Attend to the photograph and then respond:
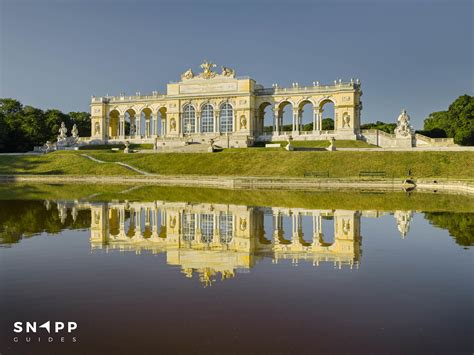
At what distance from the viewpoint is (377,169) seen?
49.8 metres

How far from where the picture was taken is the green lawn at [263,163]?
49125mm

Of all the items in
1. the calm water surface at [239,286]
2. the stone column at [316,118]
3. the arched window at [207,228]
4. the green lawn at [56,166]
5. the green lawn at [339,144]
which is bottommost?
the calm water surface at [239,286]

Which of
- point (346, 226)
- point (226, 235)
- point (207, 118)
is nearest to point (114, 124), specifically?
point (207, 118)

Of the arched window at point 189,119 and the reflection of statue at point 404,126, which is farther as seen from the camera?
the arched window at point 189,119

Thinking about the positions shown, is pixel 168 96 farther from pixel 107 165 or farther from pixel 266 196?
pixel 266 196

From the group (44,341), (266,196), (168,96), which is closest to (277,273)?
(44,341)

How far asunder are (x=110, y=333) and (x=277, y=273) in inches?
200

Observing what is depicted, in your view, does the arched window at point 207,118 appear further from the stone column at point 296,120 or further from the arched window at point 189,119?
the stone column at point 296,120

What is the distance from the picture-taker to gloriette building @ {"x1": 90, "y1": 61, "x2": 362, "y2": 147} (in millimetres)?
77062

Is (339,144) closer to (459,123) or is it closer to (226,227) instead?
(459,123)

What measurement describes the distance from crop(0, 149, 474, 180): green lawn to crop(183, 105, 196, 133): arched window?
21896mm

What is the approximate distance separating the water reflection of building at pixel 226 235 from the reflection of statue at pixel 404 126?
4695cm

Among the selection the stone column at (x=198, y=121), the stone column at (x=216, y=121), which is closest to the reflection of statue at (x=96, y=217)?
the stone column at (x=216, y=121)

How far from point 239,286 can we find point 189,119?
76.7 meters
